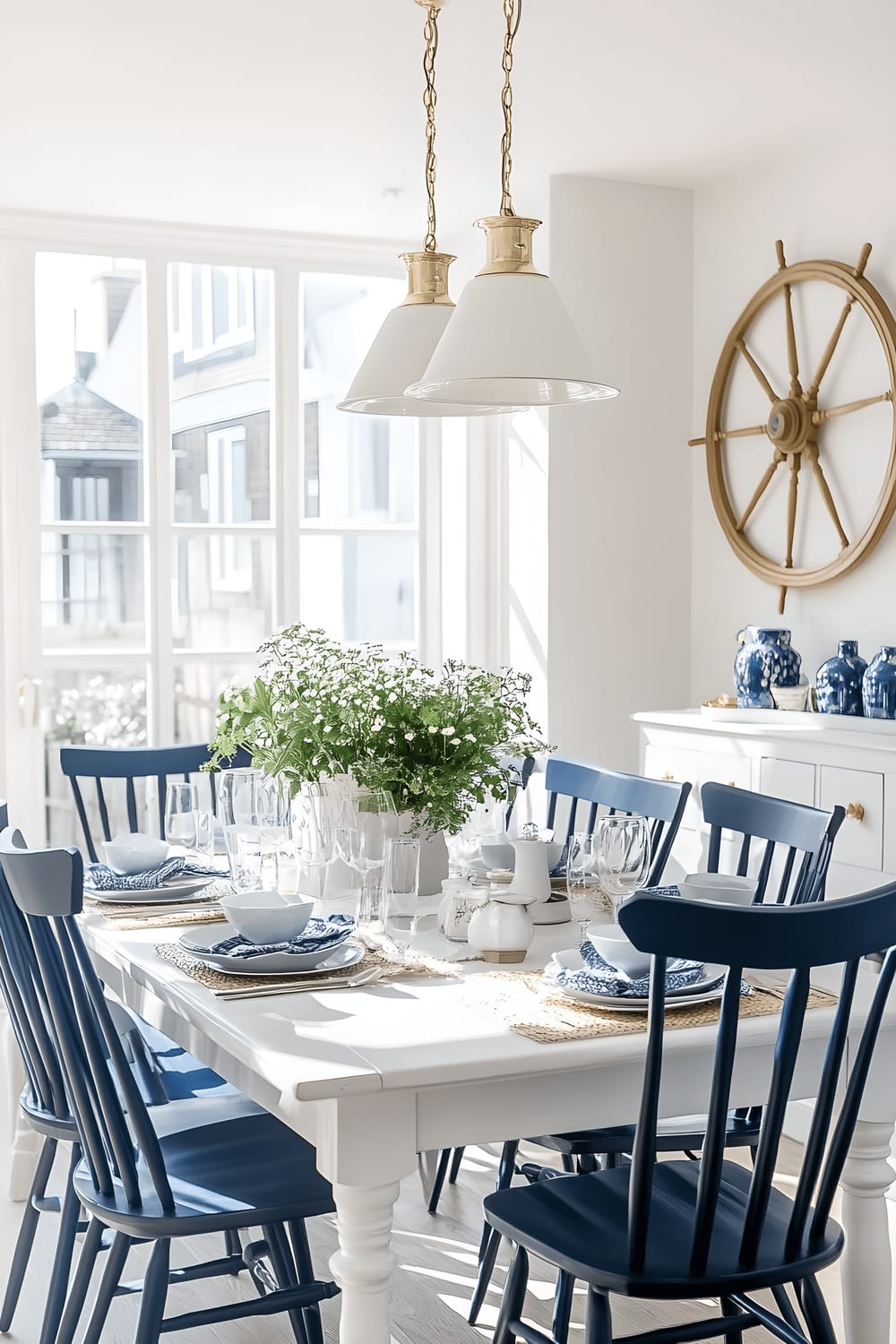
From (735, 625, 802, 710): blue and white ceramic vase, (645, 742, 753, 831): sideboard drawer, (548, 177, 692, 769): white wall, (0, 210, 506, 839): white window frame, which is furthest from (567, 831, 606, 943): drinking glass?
(0, 210, 506, 839): white window frame

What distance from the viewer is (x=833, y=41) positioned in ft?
10.6

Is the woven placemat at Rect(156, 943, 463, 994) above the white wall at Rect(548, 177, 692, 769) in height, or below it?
below

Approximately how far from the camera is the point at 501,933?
80.6 inches

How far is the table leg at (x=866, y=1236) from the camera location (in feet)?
6.08

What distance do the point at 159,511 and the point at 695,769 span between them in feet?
6.89

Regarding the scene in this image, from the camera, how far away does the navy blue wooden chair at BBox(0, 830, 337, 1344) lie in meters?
1.82

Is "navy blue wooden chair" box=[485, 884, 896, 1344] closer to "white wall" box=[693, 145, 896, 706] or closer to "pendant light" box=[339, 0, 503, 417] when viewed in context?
"pendant light" box=[339, 0, 503, 417]

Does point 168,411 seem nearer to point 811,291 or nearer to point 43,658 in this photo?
point 43,658

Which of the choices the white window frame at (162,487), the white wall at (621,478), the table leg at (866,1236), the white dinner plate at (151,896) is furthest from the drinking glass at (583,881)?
the white window frame at (162,487)

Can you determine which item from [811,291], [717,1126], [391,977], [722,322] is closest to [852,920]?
[717,1126]

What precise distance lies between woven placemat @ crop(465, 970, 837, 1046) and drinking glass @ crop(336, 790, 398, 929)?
30cm

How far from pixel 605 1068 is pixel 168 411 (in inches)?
143

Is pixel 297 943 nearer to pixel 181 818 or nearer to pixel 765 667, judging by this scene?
pixel 181 818

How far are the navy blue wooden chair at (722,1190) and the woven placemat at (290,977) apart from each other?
32 cm
